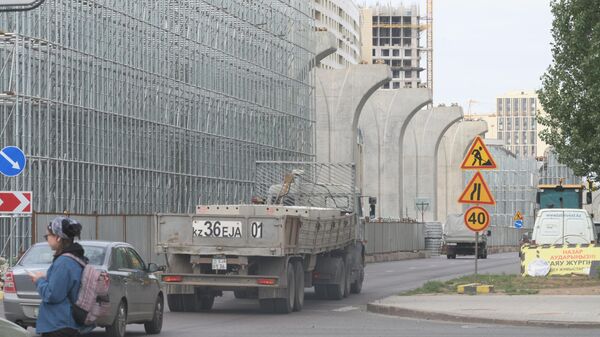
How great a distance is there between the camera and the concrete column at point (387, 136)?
107m

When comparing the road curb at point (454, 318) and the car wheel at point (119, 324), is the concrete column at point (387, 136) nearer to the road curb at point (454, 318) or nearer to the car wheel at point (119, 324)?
the road curb at point (454, 318)

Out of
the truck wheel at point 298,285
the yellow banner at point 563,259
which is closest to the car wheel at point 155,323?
the truck wheel at point 298,285

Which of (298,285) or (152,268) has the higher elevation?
(152,268)

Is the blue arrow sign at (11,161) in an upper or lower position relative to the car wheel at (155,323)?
upper

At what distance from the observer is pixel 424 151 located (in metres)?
122

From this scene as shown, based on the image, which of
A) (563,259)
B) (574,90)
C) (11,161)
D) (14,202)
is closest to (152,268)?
(11,161)

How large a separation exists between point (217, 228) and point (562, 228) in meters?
14.9

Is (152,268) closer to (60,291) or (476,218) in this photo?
(476,218)

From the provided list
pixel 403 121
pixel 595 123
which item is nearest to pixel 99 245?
pixel 595 123

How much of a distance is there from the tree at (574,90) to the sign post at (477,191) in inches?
686

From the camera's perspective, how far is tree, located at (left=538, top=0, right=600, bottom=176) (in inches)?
1876

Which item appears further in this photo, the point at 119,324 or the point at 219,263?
the point at 219,263

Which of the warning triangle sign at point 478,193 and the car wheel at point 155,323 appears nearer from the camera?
the car wheel at point 155,323

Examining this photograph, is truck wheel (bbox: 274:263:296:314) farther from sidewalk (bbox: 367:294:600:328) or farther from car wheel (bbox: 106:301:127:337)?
car wheel (bbox: 106:301:127:337)
